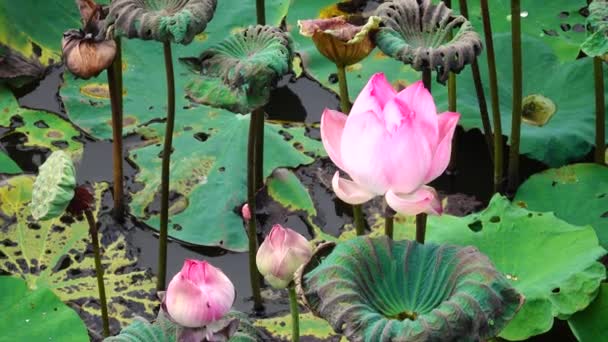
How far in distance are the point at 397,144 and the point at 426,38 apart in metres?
0.45

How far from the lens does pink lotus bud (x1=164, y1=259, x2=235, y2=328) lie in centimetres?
140

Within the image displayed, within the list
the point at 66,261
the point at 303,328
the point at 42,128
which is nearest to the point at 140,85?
the point at 42,128

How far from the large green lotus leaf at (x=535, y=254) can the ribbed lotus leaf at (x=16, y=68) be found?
1.14 m

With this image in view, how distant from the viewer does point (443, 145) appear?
Result: 1.33 metres

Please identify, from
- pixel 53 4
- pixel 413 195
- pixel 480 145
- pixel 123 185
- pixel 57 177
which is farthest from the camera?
pixel 53 4

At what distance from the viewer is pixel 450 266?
137 centimetres

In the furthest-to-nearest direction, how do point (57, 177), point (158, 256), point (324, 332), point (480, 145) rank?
point (480, 145) < point (158, 256) < point (324, 332) < point (57, 177)

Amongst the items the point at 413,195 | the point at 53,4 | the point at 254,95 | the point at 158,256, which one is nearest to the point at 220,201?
the point at 158,256

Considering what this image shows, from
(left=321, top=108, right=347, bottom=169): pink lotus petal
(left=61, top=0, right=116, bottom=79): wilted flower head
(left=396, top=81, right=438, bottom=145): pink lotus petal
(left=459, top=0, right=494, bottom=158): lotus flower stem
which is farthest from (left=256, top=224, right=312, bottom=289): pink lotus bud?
(left=459, top=0, right=494, bottom=158): lotus flower stem

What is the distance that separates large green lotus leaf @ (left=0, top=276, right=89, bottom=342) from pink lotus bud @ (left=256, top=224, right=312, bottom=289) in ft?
1.63

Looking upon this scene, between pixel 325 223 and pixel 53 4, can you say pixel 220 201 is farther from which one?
pixel 53 4

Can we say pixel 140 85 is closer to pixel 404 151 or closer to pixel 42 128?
pixel 42 128

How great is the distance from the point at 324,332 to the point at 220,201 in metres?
0.40

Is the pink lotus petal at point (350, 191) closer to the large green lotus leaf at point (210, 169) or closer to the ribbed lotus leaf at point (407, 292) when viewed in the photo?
the ribbed lotus leaf at point (407, 292)
